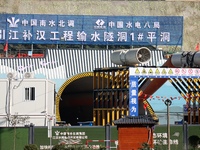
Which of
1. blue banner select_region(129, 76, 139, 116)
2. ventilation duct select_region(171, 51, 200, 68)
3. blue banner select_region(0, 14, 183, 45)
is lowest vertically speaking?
blue banner select_region(129, 76, 139, 116)

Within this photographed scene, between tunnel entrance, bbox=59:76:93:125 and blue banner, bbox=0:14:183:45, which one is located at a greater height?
blue banner, bbox=0:14:183:45

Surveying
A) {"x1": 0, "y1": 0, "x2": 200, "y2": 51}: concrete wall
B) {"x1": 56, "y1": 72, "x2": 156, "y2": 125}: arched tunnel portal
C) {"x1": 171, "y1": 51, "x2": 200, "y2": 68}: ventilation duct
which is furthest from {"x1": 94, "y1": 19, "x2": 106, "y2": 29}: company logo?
{"x1": 0, "y1": 0, "x2": 200, "y2": 51}: concrete wall

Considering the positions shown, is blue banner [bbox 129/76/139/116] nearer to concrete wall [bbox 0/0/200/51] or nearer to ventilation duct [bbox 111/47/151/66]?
ventilation duct [bbox 111/47/151/66]

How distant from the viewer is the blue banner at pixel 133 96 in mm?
58688

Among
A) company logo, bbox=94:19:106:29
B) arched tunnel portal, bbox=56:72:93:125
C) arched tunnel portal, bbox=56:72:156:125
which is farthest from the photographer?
arched tunnel portal, bbox=56:72:93:125

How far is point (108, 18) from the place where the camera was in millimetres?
77688

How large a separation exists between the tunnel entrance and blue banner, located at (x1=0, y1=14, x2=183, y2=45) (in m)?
4.70

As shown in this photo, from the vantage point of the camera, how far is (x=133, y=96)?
5919 cm

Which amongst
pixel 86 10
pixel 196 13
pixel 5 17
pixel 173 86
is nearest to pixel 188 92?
pixel 173 86

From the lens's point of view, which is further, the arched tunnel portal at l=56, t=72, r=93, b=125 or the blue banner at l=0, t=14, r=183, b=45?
the arched tunnel portal at l=56, t=72, r=93, b=125

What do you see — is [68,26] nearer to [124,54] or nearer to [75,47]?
[75,47]

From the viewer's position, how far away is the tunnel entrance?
80875 millimetres

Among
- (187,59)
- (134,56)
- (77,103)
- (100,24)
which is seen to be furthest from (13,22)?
(187,59)

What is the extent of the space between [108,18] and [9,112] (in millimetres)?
19651
